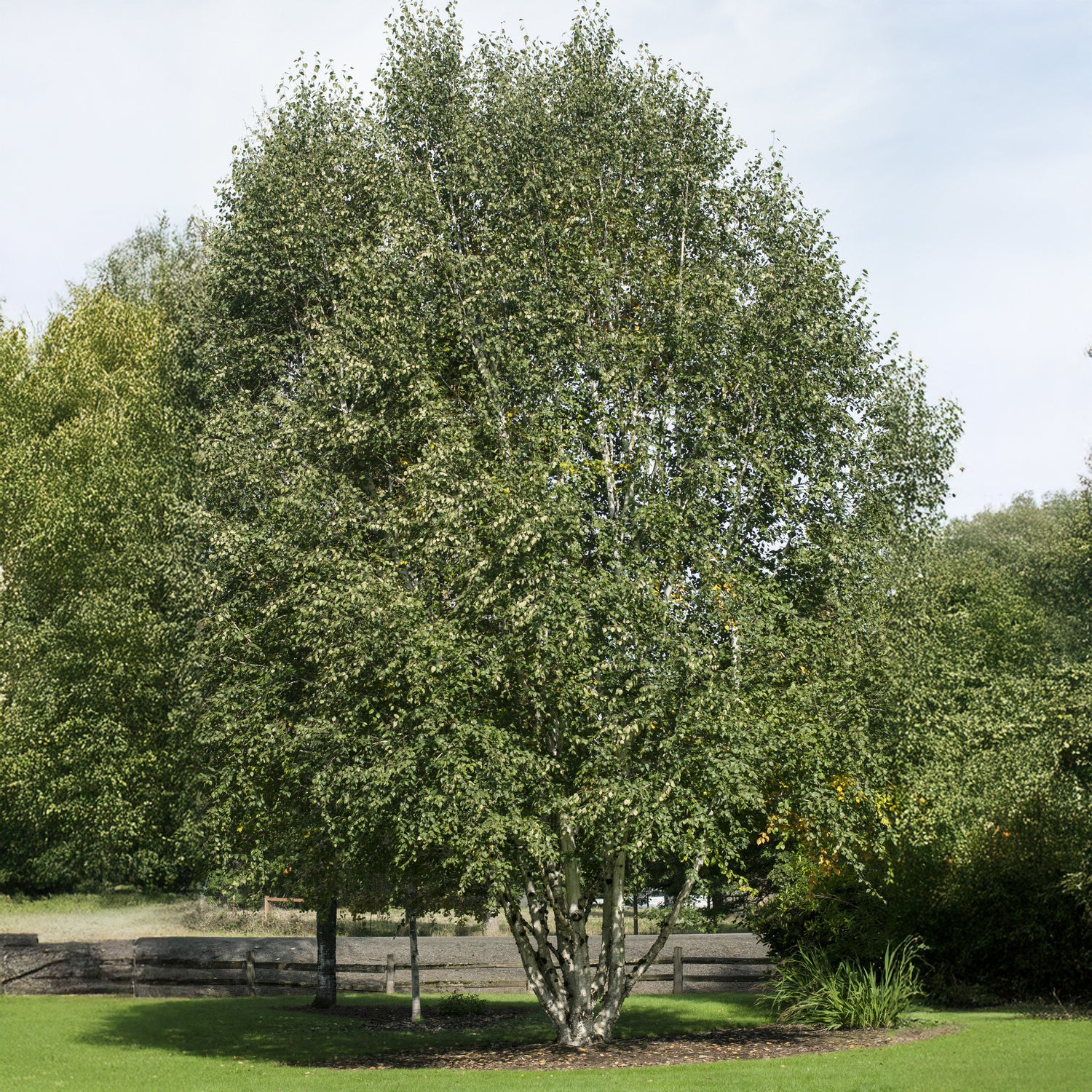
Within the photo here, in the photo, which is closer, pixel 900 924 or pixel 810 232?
pixel 810 232

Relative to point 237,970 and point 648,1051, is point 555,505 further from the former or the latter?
point 237,970

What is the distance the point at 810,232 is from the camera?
64.9ft

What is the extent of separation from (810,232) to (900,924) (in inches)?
569

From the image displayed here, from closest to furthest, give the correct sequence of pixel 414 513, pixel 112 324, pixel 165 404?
pixel 414 513, pixel 165 404, pixel 112 324

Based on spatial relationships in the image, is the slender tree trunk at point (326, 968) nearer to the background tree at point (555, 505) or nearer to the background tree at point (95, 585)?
the background tree at point (95, 585)

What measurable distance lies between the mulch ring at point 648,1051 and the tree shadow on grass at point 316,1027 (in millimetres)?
887

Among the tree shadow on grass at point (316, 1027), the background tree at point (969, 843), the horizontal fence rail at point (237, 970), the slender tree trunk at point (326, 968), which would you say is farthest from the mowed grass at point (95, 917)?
the background tree at point (969, 843)

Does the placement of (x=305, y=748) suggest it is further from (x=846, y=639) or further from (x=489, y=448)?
(x=846, y=639)

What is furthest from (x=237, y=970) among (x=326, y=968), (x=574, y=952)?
(x=574, y=952)

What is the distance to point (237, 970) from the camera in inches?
1102

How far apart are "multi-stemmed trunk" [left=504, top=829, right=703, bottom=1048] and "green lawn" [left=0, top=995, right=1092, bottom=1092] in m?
2.43

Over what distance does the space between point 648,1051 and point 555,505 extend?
8930 mm

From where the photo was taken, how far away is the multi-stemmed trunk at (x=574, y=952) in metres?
18.2

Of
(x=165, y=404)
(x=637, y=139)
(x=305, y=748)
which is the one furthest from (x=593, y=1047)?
(x=165, y=404)
